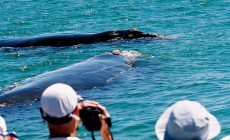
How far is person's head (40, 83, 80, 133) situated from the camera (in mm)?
5953

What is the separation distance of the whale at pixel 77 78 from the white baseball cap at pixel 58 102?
6.97m

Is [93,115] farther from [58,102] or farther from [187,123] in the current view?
[187,123]

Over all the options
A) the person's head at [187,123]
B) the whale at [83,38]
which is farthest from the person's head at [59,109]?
the whale at [83,38]

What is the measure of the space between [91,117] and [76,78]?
8258 millimetres

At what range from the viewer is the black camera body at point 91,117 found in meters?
6.18

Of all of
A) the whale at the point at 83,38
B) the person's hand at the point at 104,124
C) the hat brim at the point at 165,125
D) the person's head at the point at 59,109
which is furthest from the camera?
the whale at the point at 83,38

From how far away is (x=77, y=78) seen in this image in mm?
14445

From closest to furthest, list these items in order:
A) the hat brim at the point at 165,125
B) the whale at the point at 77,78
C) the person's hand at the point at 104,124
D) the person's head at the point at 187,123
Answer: the person's head at the point at 187,123
the hat brim at the point at 165,125
the person's hand at the point at 104,124
the whale at the point at 77,78

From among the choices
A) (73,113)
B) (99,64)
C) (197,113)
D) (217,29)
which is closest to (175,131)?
(197,113)

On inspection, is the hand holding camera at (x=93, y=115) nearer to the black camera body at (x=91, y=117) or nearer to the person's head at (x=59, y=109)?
the black camera body at (x=91, y=117)

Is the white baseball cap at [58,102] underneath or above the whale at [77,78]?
above

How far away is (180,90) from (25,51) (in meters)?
7.99

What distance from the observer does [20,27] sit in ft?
88.2

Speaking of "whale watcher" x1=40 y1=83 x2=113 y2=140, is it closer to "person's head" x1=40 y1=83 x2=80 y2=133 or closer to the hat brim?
"person's head" x1=40 y1=83 x2=80 y2=133
